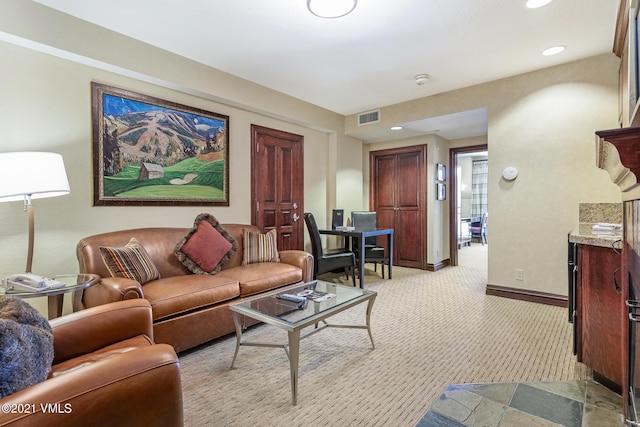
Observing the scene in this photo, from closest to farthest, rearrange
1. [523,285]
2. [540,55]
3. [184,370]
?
1. [184,370]
2. [540,55]
3. [523,285]

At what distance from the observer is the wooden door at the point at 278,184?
3963 millimetres

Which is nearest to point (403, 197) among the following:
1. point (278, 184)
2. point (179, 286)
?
point (278, 184)

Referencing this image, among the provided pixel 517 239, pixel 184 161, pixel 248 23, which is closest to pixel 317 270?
pixel 184 161

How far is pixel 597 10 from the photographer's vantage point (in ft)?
7.71

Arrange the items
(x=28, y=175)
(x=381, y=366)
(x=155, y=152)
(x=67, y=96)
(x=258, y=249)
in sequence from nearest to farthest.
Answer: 1. (x=28, y=175)
2. (x=381, y=366)
3. (x=67, y=96)
4. (x=155, y=152)
5. (x=258, y=249)

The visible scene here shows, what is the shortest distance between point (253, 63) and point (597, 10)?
2946 millimetres

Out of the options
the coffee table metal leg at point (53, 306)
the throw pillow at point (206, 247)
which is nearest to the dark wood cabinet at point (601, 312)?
the throw pillow at point (206, 247)

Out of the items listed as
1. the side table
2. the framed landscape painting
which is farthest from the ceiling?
the side table

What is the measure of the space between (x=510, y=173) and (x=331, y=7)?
2.69 metres

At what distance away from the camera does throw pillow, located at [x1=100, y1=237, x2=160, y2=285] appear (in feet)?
7.28

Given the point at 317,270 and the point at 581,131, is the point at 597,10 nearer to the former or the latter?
the point at 581,131

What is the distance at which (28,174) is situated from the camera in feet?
6.24

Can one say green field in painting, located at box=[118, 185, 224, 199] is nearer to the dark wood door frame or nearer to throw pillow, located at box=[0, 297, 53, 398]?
throw pillow, located at box=[0, 297, 53, 398]

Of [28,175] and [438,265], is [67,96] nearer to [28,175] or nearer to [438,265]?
[28,175]
